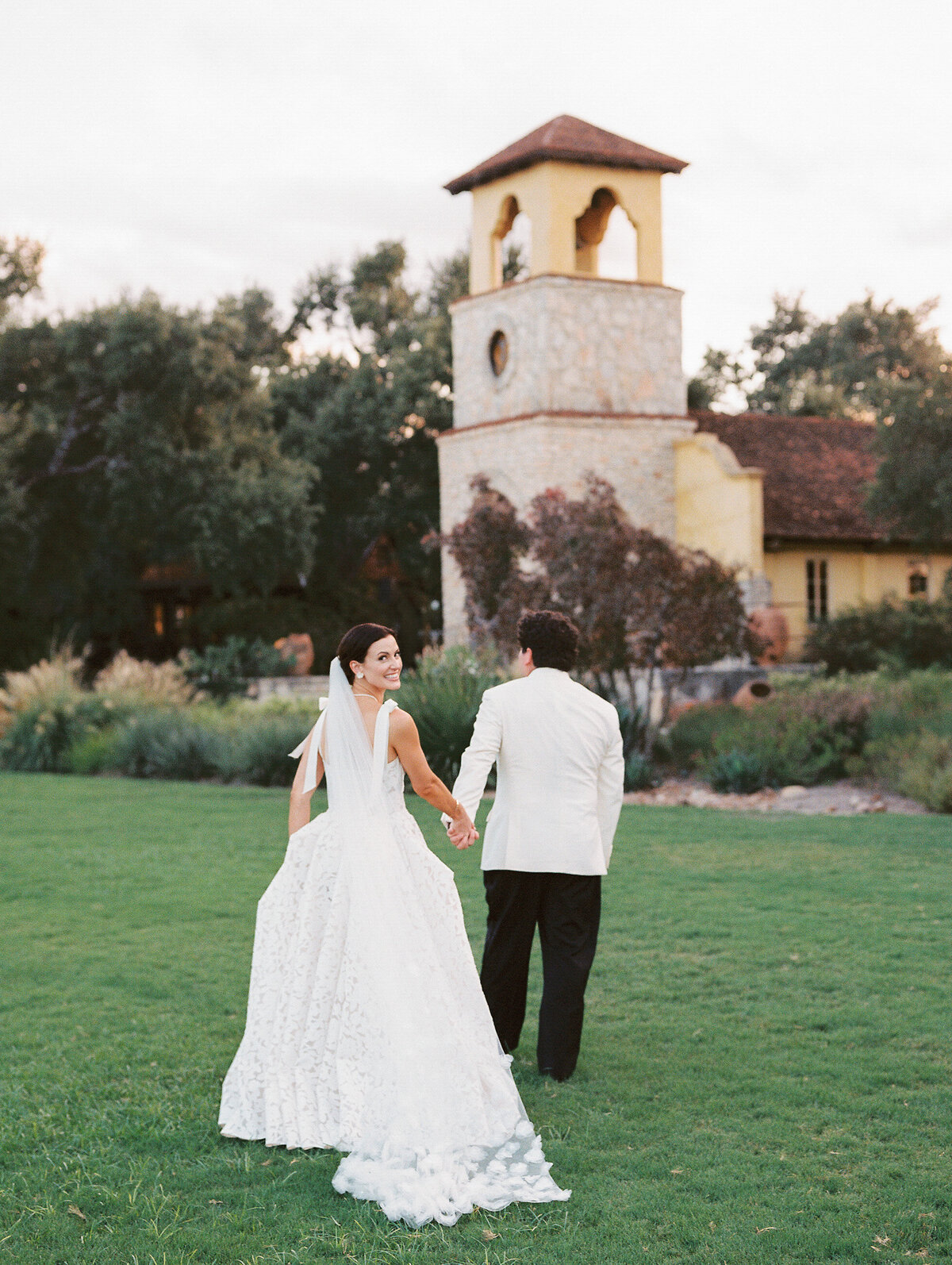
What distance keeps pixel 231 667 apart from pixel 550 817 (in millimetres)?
22554

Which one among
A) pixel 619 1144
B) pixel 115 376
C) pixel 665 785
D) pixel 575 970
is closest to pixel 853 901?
pixel 575 970

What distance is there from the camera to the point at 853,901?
9680mm

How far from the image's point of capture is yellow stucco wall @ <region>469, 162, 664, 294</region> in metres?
30.5

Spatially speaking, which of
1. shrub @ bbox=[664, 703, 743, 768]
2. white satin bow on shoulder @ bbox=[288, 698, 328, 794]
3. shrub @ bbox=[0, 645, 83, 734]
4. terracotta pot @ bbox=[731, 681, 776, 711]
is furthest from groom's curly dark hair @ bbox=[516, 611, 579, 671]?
terracotta pot @ bbox=[731, 681, 776, 711]

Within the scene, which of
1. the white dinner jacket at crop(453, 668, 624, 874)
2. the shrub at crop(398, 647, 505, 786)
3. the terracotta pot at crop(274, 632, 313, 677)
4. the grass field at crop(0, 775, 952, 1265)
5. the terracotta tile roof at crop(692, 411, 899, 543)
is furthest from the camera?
the terracotta tile roof at crop(692, 411, 899, 543)

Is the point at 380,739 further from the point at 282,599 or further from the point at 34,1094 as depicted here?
the point at 282,599

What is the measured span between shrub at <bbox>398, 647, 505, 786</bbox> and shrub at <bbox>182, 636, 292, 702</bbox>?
9925 mm

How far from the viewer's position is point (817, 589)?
3045 cm

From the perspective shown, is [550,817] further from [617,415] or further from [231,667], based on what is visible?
[617,415]

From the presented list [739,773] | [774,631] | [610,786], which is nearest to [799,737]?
[739,773]

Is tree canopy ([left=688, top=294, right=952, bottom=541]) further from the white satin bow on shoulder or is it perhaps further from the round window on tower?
the white satin bow on shoulder

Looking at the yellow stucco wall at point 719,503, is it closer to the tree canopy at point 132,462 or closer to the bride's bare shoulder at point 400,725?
the tree canopy at point 132,462

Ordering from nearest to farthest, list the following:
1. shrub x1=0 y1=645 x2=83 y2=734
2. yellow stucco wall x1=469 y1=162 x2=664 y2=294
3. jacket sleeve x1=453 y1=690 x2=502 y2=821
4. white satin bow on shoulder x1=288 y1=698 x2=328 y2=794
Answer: white satin bow on shoulder x1=288 y1=698 x2=328 y2=794 → jacket sleeve x1=453 y1=690 x2=502 y2=821 → shrub x1=0 y1=645 x2=83 y2=734 → yellow stucco wall x1=469 y1=162 x2=664 y2=294

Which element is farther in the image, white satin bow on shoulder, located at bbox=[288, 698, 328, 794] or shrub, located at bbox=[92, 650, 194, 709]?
shrub, located at bbox=[92, 650, 194, 709]
